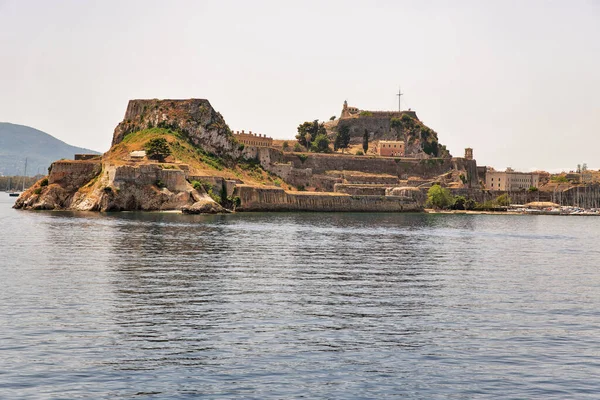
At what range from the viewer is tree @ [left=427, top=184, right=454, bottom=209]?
132 meters

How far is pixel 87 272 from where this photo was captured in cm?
3384

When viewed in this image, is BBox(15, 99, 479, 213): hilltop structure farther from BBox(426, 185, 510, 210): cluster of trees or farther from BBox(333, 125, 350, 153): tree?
BBox(333, 125, 350, 153): tree

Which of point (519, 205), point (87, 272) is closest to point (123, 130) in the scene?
point (519, 205)

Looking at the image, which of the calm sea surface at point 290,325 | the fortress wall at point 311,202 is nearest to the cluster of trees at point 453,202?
the fortress wall at point 311,202

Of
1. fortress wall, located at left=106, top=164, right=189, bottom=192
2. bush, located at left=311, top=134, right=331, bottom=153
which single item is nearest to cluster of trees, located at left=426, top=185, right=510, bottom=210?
bush, located at left=311, top=134, right=331, bottom=153

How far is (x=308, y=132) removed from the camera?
16350 cm

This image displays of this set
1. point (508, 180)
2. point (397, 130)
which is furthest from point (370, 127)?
point (508, 180)

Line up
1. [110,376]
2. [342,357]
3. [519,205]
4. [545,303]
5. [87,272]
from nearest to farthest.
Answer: [110,376] → [342,357] → [545,303] → [87,272] → [519,205]

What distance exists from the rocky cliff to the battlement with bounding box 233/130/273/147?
9883 mm

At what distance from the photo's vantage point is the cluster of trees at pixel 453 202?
13225 cm

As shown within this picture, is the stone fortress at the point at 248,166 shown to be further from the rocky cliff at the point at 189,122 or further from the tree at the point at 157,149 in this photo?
the tree at the point at 157,149

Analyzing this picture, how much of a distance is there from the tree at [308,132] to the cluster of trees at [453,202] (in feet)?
119

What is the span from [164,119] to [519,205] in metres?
71.1

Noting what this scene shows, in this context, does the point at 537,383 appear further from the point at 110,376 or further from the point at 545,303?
the point at 545,303
